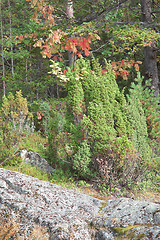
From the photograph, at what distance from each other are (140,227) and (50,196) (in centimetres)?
104

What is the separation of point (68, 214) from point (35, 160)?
2.84m

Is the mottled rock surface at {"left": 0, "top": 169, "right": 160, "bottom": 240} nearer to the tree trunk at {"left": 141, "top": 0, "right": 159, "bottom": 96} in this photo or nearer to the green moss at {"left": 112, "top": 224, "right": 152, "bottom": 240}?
the green moss at {"left": 112, "top": 224, "right": 152, "bottom": 240}

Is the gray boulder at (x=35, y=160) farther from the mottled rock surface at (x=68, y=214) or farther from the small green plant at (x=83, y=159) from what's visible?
the mottled rock surface at (x=68, y=214)

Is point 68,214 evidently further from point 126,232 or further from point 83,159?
point 83,159

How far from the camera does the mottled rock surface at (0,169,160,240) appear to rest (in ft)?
6.77

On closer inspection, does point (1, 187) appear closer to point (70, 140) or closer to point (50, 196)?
point (50, 196)

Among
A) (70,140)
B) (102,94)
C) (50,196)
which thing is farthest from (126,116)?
(50,196)

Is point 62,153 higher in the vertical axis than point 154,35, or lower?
lower

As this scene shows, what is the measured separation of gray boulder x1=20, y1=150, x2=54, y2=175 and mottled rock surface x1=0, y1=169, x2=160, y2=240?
6.97ft

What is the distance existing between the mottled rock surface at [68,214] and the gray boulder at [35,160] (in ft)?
6.97

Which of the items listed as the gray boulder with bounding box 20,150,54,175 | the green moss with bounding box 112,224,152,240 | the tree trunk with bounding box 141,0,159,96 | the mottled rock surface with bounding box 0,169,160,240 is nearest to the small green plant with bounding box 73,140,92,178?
the gray boulder with bounding box 20,150,54,175

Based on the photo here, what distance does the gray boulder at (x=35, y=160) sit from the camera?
4.98 meters

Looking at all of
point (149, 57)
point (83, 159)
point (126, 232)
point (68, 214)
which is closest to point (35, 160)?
point (83, 159)

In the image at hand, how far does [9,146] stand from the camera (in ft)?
16.8
